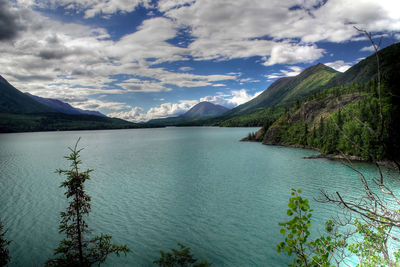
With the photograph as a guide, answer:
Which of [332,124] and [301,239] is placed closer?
[301,239]

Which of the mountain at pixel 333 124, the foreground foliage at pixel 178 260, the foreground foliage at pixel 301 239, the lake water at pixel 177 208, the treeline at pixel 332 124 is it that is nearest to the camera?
the foreground foliage at pixel 301 239

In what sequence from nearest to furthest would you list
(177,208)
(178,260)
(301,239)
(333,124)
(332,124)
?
(301,239), (178,260), (177,208), (333,124), (332,124)

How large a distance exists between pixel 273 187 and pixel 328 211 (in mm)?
13180

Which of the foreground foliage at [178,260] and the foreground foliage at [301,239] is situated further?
the foreground foliage at [178,260]

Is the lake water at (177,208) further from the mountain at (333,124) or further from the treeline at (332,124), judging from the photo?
the treeline at (332,124)

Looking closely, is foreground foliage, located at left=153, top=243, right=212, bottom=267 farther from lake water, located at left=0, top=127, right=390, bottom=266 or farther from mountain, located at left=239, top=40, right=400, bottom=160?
mountain, located at left=239, top=40, right=400, bottom=160

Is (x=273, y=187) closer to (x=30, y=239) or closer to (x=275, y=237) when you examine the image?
(x=275, y=237)

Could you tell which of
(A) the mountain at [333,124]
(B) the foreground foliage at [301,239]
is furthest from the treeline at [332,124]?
(B) the foreground foliage at [301,239]

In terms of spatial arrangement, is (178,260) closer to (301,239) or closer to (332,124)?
(301,239)

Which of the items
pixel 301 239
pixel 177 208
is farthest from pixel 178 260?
pixel 301 239

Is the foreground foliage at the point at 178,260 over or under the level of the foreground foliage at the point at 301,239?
under

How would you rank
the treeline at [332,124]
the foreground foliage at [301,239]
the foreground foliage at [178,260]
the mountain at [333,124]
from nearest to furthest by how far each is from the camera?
the foreground foliage at [301,239] < the foreground foliage at [178,260] < the mountain at [333,124] < the treeline at [332,124]

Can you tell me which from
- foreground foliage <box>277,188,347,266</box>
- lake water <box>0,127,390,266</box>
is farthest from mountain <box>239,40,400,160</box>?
foreground foliage <box>277,188,347,266</box>

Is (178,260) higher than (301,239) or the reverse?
the reverse
